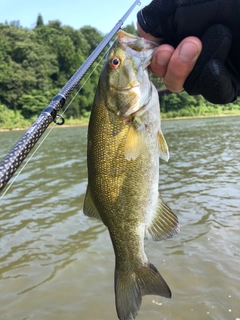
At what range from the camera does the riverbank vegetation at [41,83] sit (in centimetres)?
5578

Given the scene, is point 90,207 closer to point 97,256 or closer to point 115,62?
point 115,62

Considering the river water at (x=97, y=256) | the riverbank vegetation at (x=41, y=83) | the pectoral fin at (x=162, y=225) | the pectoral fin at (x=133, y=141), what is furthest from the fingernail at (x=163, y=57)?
the riverbank vegetation at (x=41, y=83)

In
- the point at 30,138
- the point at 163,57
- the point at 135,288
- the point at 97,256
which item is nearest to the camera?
the point at 30,138

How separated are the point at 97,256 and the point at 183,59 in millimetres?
4822

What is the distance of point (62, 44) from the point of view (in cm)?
7706

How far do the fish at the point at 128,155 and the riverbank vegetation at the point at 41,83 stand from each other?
45.7 m

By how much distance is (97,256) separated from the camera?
611 cm

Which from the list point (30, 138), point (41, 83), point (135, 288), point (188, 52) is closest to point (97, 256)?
point (135, 288)

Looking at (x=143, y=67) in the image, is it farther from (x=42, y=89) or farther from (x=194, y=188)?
(x=42, y=89)

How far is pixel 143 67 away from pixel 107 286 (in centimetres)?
408

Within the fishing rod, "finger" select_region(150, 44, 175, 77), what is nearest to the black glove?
"finger" select_region(150, 44, 175, 77)

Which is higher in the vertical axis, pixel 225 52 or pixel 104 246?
pixel 225 52

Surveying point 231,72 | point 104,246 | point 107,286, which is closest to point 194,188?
point 104,246

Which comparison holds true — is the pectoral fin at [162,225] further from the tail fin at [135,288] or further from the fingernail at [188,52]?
the fingernail at [188,52]
